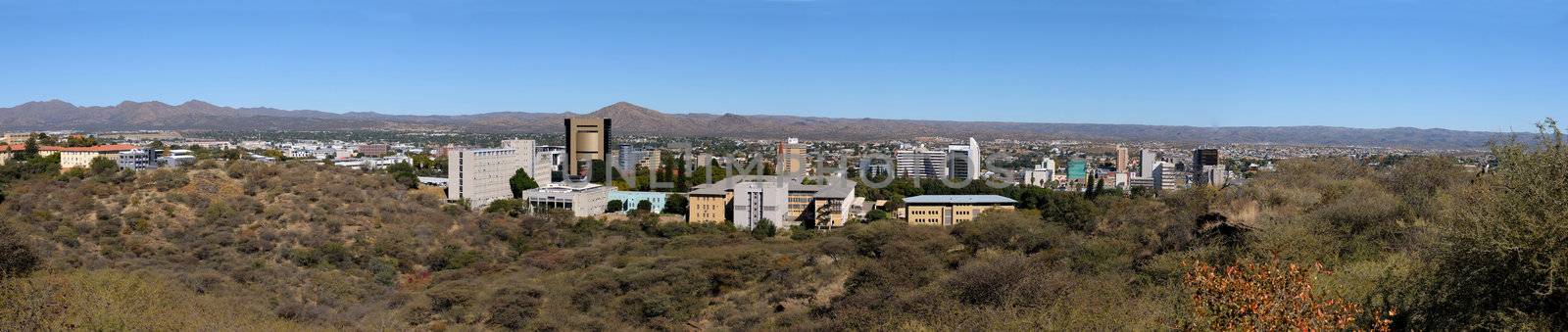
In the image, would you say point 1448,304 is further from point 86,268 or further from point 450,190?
point 450,190

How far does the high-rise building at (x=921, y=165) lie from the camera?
135 feet

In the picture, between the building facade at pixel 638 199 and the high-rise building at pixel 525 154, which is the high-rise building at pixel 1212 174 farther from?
the high-rise building at pixel 525 154

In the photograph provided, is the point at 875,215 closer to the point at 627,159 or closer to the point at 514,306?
the point at 514,306

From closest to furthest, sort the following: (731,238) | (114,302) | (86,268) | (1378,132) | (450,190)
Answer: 1. (114,302)
2. (86,268)
3. (731,238)
4. (450,190)
5. (1378,132)

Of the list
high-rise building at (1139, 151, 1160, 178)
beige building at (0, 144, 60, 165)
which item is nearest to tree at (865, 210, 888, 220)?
high-rise building at (1139, 151, 1160, 178)

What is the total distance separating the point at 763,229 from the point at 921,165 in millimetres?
22508

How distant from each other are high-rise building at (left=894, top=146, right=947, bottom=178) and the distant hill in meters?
39.6

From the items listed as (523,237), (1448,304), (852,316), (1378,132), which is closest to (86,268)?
(523,237)

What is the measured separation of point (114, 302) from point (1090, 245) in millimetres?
10771

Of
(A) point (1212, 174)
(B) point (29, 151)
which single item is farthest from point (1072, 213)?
(B) point (29, 151)

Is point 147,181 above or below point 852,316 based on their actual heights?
above

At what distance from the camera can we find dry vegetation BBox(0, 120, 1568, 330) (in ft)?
16.0

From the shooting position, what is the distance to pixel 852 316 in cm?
1038

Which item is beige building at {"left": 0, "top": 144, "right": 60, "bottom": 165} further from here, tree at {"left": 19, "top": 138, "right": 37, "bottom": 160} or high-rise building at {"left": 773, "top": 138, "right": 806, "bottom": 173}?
high-rise building at {"left": 773, "top": 138, "right": 806, "bottom": 173}
